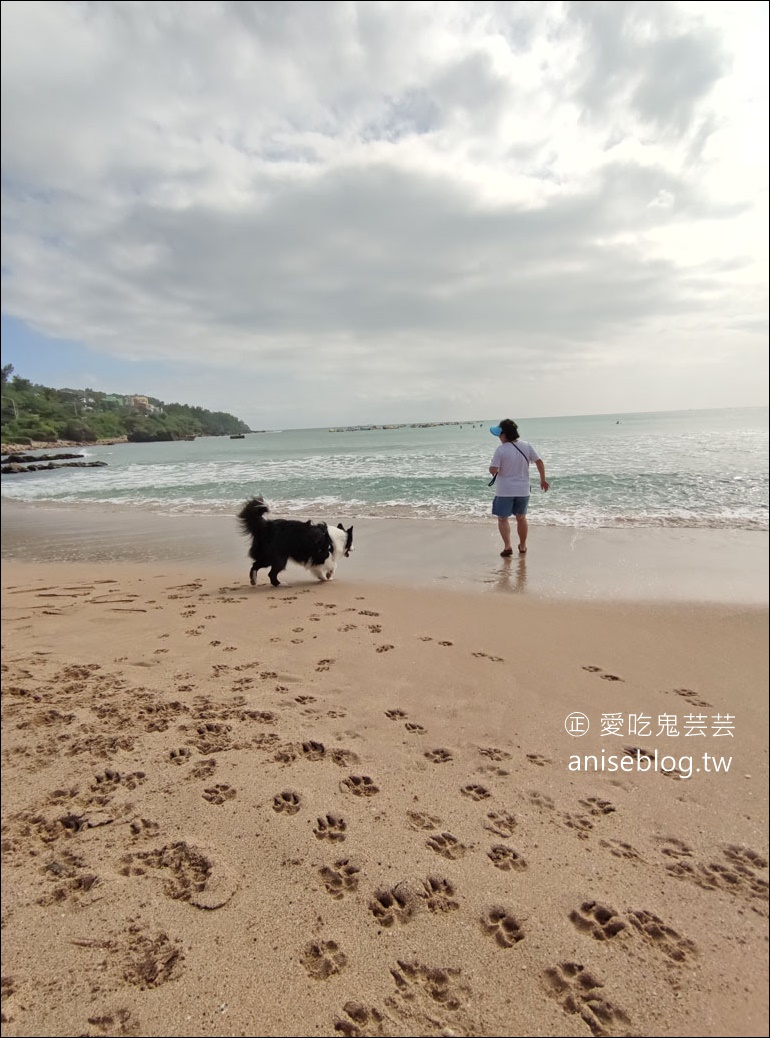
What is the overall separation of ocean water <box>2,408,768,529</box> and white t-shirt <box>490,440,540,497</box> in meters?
0.66

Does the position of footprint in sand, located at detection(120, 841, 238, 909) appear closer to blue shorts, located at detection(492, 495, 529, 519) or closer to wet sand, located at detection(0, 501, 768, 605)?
wet sand, located at detection(0, 501, 768, 605)

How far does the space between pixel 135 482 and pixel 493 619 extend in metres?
16.5

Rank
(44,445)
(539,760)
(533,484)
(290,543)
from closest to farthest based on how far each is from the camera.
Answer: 1. (539,760)
2. (290,543)
3. (533,484)
4. (44,445)

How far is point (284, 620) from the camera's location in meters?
4.80

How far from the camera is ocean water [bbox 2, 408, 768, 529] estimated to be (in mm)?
7664

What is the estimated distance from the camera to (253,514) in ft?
20.7

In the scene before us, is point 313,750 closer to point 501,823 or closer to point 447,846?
point 447,846

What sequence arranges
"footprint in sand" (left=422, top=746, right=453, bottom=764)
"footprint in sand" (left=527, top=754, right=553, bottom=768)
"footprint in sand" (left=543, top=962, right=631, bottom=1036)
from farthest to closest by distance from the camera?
"footprint in sand" (left=422, top=746, right=453, bottom=764) → "footprint in sand" (left=527, top=754, right=553, bottom=768) → "footprint in sand" (left=543, top=962, right=631, bottom=1036)

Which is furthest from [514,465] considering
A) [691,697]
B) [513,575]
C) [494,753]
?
[494,753]

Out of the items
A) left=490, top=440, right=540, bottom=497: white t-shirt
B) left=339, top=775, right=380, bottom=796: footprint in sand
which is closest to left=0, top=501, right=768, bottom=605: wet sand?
left=490, top=440, right=540, bottom=497: white t-shirt

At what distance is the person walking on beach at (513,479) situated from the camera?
644cm

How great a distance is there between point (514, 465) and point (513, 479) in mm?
191

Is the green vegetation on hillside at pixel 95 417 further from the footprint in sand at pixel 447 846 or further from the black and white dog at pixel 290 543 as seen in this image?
the footprint in sand at pixel 447 846

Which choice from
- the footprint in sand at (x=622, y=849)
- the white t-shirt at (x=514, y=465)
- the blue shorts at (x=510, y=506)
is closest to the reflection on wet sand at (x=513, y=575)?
the blue shorts at (x=510, y=506)
